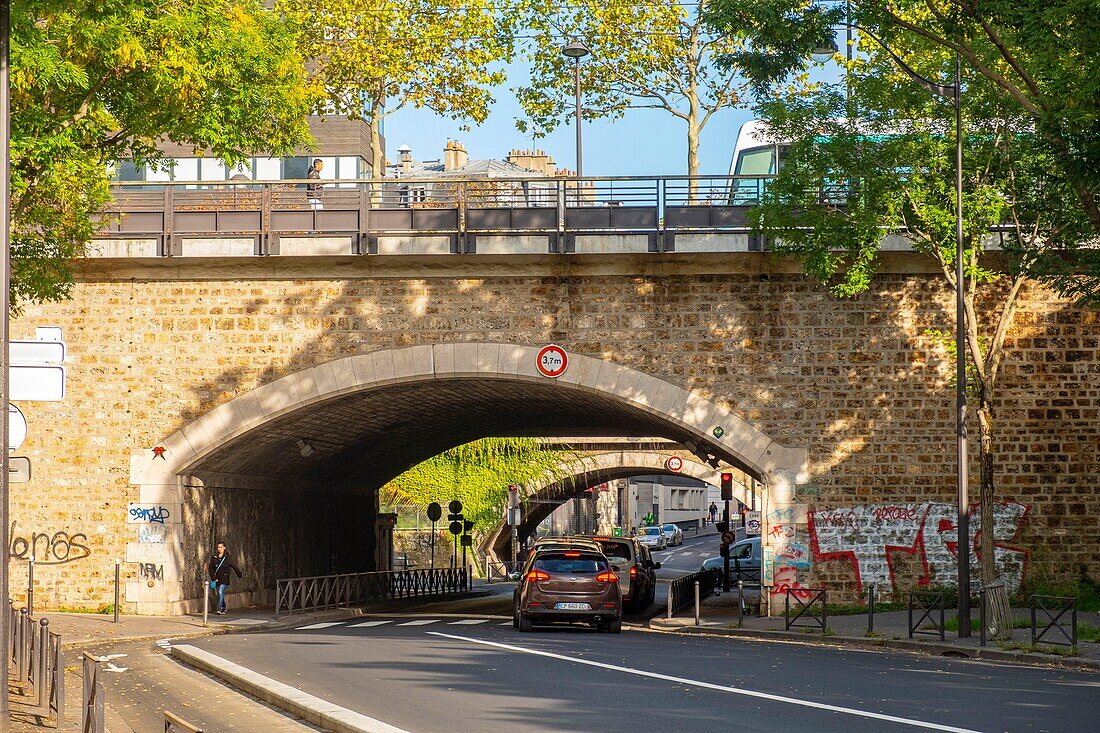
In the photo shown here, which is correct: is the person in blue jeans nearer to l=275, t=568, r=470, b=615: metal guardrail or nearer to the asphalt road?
l=275, t=568, r=470, b=615: metal guardrail

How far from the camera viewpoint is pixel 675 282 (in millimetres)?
25641

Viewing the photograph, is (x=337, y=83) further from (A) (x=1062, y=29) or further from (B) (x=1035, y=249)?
(A) (x=1062, y=29)

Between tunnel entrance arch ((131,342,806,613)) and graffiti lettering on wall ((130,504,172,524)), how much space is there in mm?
144

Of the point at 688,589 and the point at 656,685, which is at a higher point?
the point at 656,685

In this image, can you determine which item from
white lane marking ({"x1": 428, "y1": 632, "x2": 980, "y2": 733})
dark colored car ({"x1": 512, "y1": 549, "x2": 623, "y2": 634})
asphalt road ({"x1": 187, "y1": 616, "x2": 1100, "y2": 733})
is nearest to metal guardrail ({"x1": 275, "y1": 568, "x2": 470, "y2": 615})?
dark colored car ({"x1": 512, "y1": 549, "x2": 623, "y2": 634})

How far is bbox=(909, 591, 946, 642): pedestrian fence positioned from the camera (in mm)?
19797

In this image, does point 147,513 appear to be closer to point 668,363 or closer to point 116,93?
point 668,363

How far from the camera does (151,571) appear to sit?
2580 centimetres

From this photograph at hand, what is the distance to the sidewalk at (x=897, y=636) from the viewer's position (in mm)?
17391

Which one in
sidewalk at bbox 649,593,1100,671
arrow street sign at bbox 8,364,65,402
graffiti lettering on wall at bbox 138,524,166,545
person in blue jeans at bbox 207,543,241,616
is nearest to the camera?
arrow street sign at bbox 8,364,65,402

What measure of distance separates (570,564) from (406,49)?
1944cm

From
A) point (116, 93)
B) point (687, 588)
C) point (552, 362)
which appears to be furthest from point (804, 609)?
point (116, 93)

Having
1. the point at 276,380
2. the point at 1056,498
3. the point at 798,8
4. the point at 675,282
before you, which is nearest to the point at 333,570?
the point at 276,380

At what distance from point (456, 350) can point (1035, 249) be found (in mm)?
10204
